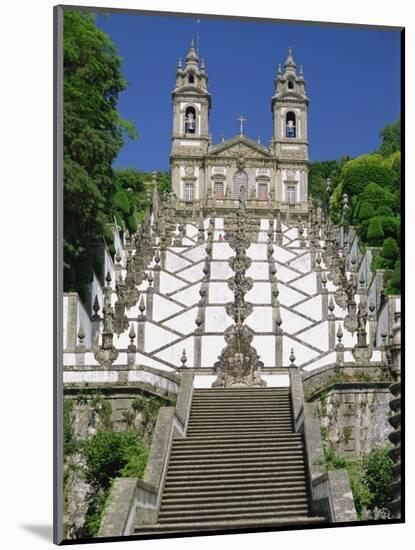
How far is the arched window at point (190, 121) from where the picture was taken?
12.5 m

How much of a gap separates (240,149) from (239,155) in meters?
0.32

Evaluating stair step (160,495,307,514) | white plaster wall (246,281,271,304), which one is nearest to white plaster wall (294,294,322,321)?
white plaster wall (246,281,271,304)

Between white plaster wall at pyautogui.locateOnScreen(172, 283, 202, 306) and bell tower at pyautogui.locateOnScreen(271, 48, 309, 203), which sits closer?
bell tower at pyautogui.locateOnScreen(271, 48, 309, 203)

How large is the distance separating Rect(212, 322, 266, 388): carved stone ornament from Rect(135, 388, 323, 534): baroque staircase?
0.49 ft

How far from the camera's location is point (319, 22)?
39.8 ft

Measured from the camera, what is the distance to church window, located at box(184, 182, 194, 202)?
618 inches

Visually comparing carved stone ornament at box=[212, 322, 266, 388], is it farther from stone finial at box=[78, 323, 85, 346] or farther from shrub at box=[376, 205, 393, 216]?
shrub at box=[376, 205, 393, 216]

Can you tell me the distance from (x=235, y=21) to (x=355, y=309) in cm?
475

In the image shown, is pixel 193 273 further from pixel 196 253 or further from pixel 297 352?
pixel 297 352

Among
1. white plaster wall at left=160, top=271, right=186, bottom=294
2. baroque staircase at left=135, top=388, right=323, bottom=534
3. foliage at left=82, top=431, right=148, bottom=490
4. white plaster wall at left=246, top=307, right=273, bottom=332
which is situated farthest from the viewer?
white plaster wall at left=160, top=271, right=186, bottom=294

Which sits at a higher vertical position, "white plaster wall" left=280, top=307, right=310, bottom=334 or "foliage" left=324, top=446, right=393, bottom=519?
"white plaster wall" left=280, top=307, right=310, bottom=334

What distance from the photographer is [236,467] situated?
12.0 meters

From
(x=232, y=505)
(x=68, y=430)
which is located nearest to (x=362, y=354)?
(x=232, y=505)

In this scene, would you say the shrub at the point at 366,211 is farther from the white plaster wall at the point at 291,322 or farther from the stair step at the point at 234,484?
the stair step at the point at 234,484
